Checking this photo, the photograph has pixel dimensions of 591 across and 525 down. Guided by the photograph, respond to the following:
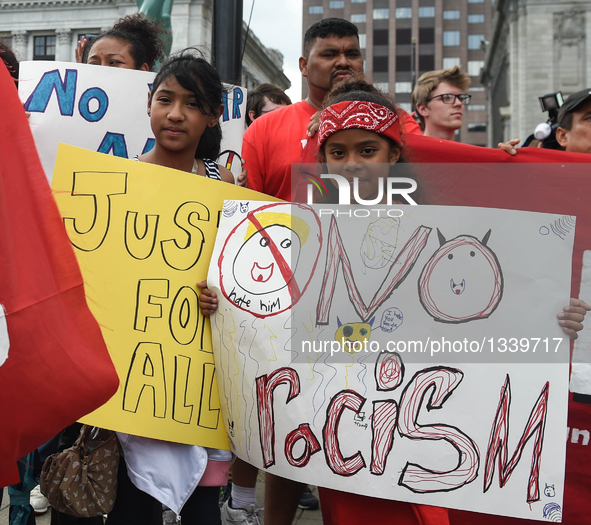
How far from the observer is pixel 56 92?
254cm

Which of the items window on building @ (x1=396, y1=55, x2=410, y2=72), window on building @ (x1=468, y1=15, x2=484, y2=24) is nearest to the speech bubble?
window on building @ (x1=396, y1=55, x2=410, y2=72)

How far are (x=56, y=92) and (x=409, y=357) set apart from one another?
177 centimetres

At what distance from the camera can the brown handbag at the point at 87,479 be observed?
182cm

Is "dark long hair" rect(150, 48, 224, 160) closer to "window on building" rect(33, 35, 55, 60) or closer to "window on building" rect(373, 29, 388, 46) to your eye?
"window on building" rect(33, 35, 55, 60)

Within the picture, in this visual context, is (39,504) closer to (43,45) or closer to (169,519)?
(169,519)

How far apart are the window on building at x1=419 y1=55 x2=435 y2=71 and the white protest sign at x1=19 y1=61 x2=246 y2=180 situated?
3048 inches

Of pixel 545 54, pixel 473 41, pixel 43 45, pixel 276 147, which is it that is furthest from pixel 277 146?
pixel 473 41

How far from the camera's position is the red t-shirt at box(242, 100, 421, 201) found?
Answer: 2.68 meters

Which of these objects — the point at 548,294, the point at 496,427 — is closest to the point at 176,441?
the point at 496,427

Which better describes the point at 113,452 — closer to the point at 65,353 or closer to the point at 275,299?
the point at 65,353

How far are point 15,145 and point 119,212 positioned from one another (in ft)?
1.22

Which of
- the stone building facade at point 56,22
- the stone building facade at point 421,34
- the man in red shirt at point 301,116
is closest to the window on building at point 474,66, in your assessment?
the stone building facade at point 421,34

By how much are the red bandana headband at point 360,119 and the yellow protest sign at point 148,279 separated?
1.49 ft

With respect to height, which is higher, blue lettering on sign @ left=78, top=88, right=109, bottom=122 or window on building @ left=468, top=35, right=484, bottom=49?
window on building @ left=468, top=35, right=484, bottom=49
